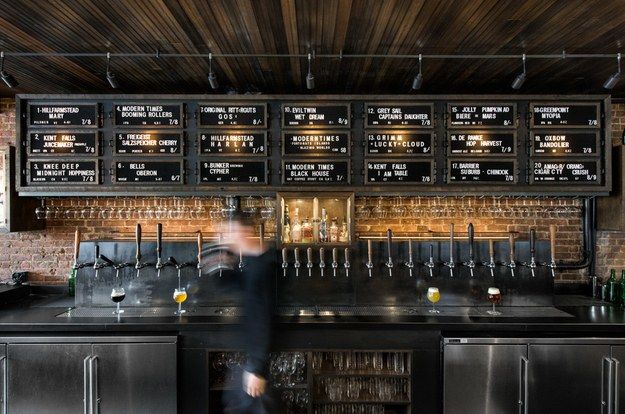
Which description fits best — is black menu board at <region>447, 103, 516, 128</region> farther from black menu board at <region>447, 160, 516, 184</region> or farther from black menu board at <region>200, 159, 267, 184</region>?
black menu board at <region>200, 159, 267, 184</region>

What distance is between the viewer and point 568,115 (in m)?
3.84

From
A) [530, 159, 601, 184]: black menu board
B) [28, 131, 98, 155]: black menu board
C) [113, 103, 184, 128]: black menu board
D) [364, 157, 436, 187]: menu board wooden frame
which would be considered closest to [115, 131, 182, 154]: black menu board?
[113, 103, 184, 128]: black menu board

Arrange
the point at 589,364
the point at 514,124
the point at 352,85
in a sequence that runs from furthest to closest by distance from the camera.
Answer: the point at 352,85 → the point at 514,124 → the point at 589,364

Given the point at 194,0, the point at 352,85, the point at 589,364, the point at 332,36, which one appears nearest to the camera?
the point at 194,0

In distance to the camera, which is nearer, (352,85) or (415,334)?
(415,334)

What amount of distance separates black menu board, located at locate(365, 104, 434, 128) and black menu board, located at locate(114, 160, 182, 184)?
1972 mm

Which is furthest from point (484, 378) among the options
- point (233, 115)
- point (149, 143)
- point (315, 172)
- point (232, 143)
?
point (149, 143)

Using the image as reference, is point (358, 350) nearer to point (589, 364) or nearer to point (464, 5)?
point (589, 364)

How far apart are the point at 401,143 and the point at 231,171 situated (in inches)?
67.7

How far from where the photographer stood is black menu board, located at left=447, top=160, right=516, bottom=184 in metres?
3.83

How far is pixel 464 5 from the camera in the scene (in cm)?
250

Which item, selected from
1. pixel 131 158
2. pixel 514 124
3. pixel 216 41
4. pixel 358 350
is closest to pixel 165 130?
pixel 131 158

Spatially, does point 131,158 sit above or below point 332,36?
below

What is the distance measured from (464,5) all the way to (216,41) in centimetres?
A: 183
